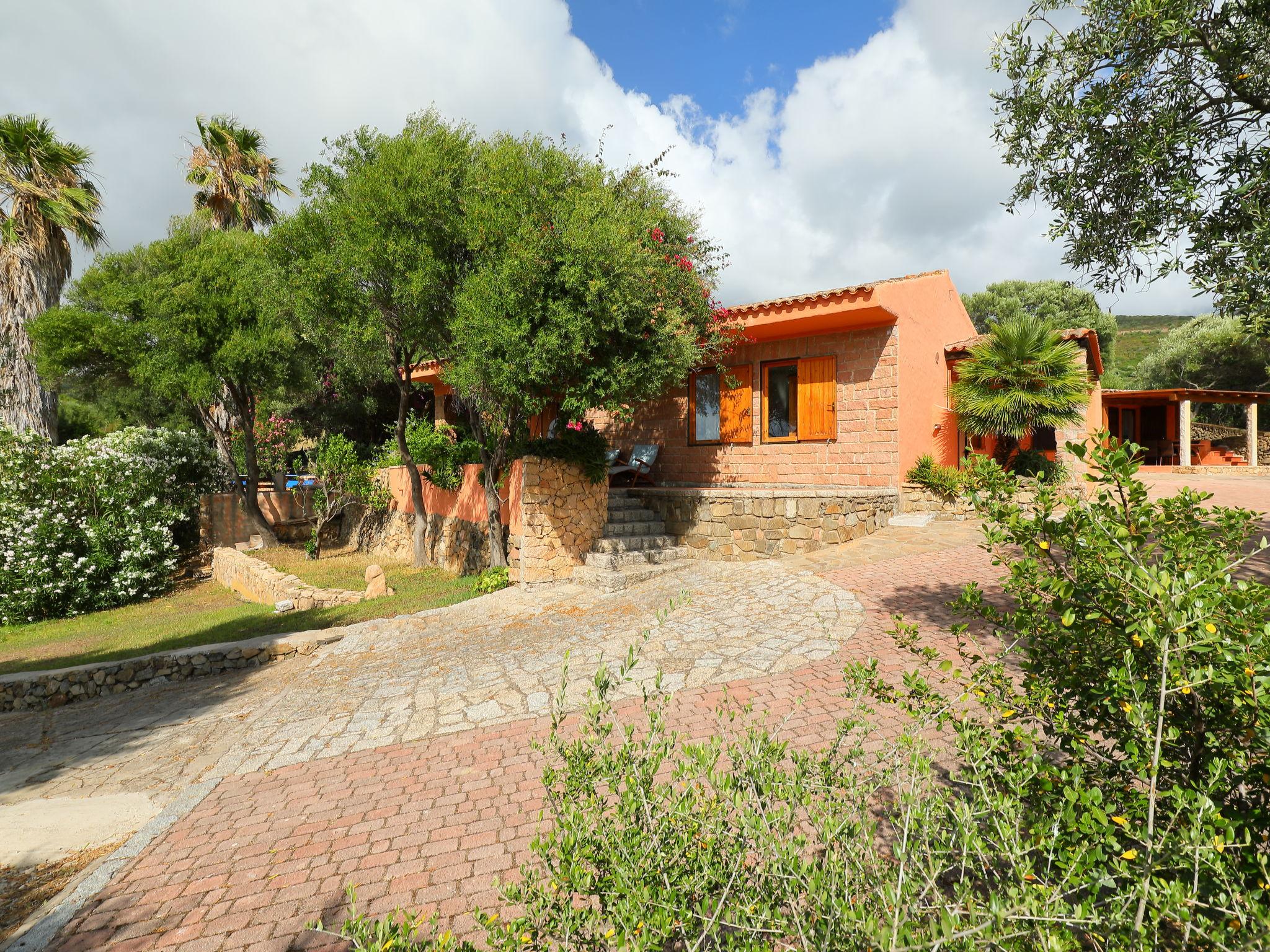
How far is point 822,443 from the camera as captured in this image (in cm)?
1148

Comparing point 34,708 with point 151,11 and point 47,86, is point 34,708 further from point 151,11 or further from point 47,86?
point 47,86

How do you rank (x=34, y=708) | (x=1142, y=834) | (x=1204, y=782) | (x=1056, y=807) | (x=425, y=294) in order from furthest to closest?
(x=425, y=294)
(x=34, y=708)
(x=1056, y=807)
(x=1204, y=782)
(x=1142, y=834)

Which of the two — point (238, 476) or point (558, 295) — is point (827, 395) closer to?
point (558, 295)

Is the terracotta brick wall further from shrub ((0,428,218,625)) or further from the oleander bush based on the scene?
shrub ((0,428,218,625))

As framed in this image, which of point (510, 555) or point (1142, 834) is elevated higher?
point (1142, 834)

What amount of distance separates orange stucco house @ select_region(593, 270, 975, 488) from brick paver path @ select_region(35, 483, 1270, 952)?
5.98 meters

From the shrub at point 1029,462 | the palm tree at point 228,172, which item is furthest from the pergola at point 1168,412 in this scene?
the palm tree at point 228,172

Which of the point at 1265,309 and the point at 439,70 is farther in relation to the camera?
the point at 439,70

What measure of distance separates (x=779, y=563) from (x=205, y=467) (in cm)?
1606

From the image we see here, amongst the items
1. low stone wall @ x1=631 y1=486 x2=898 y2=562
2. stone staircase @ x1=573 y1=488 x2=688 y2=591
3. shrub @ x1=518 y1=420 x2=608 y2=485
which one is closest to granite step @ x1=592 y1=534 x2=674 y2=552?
stone staircase @ x1=573 y1=488 x2=688 y2=591

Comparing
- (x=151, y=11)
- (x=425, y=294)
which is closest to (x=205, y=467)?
(x=151, y=11)

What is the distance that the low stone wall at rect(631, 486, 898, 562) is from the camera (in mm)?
9742

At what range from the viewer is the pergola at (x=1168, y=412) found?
1817 centimetres

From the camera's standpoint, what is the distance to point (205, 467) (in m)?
17.0
